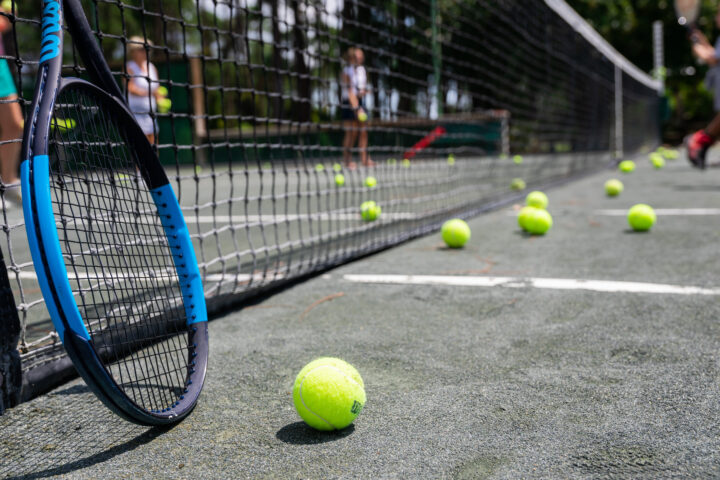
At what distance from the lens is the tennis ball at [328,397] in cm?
177

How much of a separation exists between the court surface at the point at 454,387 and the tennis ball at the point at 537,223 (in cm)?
112

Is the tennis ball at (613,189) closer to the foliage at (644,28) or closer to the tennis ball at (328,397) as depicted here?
the tennis ball at (328,397)

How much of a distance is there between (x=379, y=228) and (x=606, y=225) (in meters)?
1.90

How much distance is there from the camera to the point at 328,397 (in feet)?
5.79

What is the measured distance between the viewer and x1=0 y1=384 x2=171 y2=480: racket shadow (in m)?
1.68

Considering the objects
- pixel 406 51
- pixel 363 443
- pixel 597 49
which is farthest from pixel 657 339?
pixel 597 49

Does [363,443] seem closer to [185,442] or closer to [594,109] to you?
[185,442]

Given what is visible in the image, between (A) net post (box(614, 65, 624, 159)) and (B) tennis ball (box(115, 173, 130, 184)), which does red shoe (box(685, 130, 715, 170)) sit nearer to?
(A) net post (box(614, 65, 624, 159))

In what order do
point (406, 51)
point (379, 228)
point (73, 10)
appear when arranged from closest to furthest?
point (73, 10)
point (379, 228)
point (406, 51)

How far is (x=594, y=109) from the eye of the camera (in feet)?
42.0

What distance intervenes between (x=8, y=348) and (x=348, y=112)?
5580mm

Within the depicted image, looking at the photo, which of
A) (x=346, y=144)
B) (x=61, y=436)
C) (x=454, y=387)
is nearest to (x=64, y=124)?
(x=61, y=436)

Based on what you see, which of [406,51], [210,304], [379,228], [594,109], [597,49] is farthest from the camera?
[594,109]

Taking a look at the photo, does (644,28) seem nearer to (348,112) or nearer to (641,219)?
(348,112)
